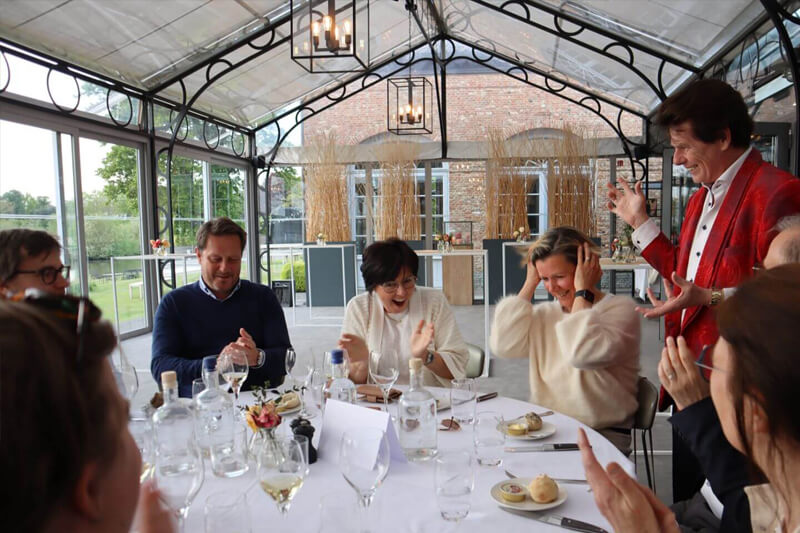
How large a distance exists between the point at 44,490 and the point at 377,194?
383 inches

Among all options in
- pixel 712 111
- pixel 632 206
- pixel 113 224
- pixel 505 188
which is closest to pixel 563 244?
pixel 632 206

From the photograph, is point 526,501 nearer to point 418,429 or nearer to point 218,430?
point 418,429

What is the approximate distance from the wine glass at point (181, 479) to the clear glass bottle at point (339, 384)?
26.5 inches

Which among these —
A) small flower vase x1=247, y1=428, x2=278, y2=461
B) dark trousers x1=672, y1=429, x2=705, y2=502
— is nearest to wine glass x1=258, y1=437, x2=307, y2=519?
small flower vase x1=247, y1=428, x2=278, y2=461

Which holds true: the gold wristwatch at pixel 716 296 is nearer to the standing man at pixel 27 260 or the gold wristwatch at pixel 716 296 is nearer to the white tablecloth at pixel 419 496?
the white tablecloth at pixel 419 496

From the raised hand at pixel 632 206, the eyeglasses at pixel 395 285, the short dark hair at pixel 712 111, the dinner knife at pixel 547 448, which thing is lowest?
the dinner knife at pixel 547 448

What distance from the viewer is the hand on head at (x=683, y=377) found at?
1268mm

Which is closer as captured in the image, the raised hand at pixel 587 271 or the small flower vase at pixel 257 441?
the small flower vase at pixel 257 441

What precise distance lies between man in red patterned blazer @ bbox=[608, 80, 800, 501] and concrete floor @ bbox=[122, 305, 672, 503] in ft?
4.44

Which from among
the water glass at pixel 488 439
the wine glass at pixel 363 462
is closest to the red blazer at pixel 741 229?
the water glass at pixel 488 439

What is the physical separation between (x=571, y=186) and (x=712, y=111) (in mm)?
7216

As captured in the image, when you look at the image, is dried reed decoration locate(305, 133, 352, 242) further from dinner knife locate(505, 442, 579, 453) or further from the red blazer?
dinner knife locate(505, 442, 579, 453)

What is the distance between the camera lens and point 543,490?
1275 mm

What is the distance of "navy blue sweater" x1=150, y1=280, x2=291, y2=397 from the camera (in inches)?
102
